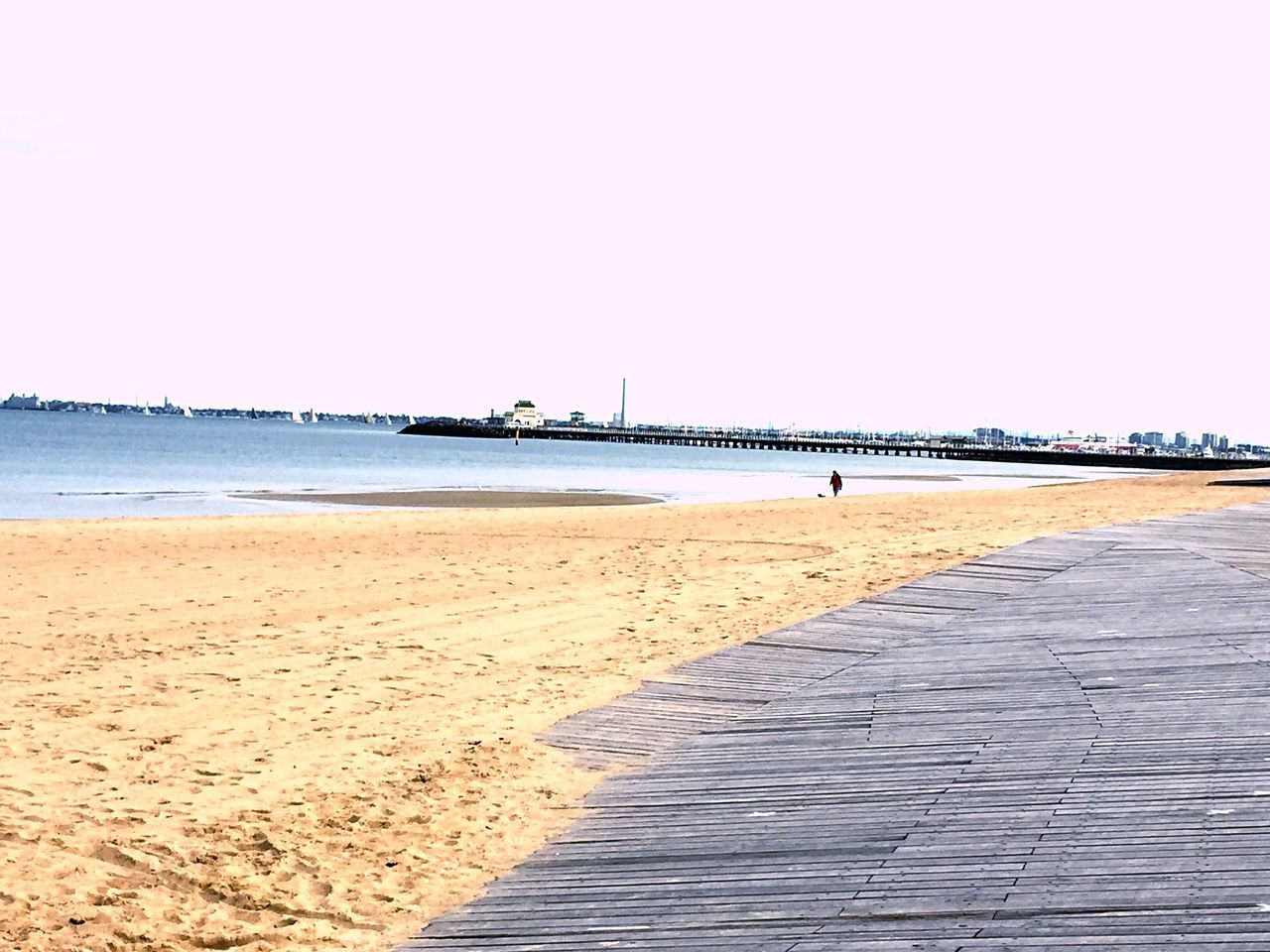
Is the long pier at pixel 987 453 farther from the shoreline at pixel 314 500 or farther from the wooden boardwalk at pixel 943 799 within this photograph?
the wooden boardwalk at pixel 943 799

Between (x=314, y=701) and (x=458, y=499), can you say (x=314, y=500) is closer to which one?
(x=458, y=499)

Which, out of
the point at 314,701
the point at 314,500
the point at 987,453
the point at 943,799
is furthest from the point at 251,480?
the point at 987,453

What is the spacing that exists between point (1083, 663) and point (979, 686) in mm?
773

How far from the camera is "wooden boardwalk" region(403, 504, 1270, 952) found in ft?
15.5

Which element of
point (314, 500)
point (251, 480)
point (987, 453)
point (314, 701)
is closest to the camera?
point (314, 701)

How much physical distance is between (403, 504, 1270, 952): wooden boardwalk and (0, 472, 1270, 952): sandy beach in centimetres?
86

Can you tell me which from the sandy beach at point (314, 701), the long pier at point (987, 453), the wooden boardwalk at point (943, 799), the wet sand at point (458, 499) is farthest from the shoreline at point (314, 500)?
the long pier at point (987, 453)

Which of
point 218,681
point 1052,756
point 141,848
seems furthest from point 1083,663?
point 218,681

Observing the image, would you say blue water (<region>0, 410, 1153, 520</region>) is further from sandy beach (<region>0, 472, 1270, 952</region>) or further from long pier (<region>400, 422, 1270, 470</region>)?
long pier (<region>400, 422, 1270, 470</region>)

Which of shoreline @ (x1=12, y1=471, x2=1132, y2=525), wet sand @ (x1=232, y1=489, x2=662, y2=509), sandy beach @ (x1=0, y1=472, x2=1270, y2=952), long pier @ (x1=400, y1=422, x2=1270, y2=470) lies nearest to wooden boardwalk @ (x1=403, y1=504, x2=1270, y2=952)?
sandy beach @ (x1=0, y1=472, x2=1270, y2=952)

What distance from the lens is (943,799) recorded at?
21.1 feet

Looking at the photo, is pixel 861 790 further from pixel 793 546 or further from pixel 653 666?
pixel 793 546

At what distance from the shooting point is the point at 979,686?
901cm

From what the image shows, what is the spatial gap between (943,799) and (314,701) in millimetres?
7003
